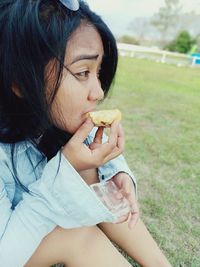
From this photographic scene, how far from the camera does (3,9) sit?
3.20 ft

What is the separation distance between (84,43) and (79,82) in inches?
4.0

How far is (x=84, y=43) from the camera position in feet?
3.28

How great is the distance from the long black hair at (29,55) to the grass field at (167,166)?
2.56 feet

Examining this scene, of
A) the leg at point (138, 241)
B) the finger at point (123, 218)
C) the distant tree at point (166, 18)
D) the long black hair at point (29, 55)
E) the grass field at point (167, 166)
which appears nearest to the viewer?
the long black hair at point (29, 55)

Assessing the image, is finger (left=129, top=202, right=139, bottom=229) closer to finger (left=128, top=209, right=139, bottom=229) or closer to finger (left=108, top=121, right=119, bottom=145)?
finger (left=128, top=209, right=139, bottom=229)

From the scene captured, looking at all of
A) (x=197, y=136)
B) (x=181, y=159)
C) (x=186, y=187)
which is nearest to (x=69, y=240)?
(x=186, y=187)

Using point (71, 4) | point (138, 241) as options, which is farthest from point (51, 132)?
point (138, 241)

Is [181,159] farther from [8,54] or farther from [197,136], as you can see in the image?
[8,54]

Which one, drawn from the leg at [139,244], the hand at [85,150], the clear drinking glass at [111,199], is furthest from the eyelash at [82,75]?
the leg at [139,244]

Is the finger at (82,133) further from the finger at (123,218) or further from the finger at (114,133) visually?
the finger at (123,218)

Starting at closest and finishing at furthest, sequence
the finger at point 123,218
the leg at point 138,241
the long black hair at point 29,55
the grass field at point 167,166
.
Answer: the long black hair at point 29,55 < the finger at point 123,218 < the leg at point 138,241 < the grass field at point 167,166

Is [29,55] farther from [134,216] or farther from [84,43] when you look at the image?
[134,216]

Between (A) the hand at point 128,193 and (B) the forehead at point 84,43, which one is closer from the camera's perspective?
(B) the forehead at point 84,43

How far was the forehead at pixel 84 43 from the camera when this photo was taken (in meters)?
0.98
